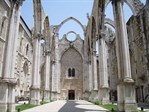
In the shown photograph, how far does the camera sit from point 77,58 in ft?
122

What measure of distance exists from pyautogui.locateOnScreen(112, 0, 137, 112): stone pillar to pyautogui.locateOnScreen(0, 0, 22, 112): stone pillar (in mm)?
5708

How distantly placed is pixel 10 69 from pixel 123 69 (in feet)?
20.4

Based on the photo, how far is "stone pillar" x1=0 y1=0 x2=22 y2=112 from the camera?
29.5 feet

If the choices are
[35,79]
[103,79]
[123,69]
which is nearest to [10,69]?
[123,69]

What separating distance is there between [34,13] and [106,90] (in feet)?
36.9

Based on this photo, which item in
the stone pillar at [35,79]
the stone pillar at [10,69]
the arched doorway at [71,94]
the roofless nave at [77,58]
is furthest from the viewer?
the arched doorway at [71,94]

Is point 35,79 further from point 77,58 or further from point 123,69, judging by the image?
point 77,58

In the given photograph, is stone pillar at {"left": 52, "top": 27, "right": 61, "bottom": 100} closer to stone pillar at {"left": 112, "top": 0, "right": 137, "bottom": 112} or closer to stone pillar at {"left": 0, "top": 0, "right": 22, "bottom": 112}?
stone pillar at {"left": 0, "top": 0, "right": 22, "bottom": 112}

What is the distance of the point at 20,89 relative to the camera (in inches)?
1110

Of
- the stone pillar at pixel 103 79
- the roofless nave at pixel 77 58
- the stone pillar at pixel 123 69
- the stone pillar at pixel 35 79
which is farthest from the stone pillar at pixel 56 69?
the stone pillar at pixel 123 69

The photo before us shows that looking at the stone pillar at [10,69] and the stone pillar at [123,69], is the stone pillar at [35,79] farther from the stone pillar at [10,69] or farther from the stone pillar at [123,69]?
the stone pillar at [123,69]

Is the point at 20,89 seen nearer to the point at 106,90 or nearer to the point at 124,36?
the point at 106,90

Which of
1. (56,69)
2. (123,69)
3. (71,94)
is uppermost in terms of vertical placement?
(56,69)

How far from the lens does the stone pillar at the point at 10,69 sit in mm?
8992
